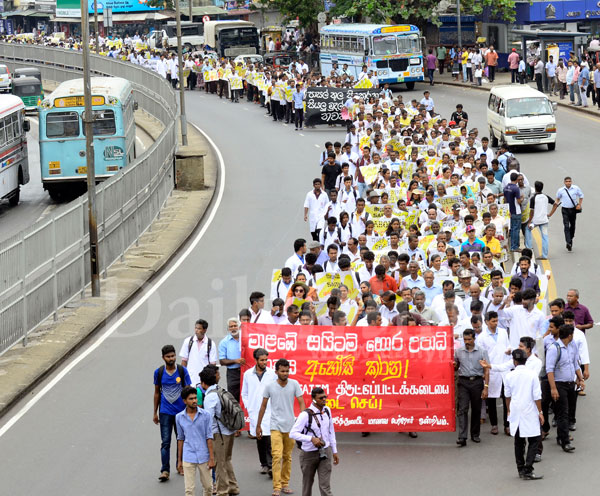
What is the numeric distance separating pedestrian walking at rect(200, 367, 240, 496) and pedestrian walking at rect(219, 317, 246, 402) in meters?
1.57

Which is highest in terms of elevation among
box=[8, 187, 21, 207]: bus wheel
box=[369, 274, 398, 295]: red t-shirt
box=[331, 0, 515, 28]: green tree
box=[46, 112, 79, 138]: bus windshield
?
box=[331, 0, 515, 28]: green tree

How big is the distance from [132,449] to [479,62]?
139ft

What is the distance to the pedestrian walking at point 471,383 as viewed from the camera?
13992 mm

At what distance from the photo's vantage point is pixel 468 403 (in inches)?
555

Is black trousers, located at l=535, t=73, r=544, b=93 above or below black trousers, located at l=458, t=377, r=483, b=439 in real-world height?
above

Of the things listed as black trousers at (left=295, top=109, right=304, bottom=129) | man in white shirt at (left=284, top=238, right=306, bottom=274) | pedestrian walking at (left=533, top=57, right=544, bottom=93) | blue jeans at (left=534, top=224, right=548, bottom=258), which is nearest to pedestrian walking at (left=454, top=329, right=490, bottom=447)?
man in white shirt at (left=284, top=238, right=306, bottom=274)

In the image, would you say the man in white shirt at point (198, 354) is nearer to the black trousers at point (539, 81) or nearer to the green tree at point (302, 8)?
the black trousers at point (539, 81)

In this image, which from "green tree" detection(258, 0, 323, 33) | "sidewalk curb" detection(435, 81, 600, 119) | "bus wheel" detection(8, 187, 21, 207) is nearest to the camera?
"bus wheel" detection(8, 187, 21, 207)

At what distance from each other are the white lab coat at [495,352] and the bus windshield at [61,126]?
2071 centimetres

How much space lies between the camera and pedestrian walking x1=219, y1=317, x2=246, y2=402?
A: 1412cm

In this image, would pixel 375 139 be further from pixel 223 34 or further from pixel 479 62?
pixel 223 34

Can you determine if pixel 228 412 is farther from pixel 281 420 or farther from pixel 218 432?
pixel 281 420

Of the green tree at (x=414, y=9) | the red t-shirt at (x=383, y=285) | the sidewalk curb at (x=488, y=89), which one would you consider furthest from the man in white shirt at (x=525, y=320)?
the green tree at (x=414, y=9)

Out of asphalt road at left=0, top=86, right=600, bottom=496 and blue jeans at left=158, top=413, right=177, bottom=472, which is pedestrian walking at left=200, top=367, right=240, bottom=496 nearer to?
asphalt road at left=0, top=86, right=600, bottom=496
